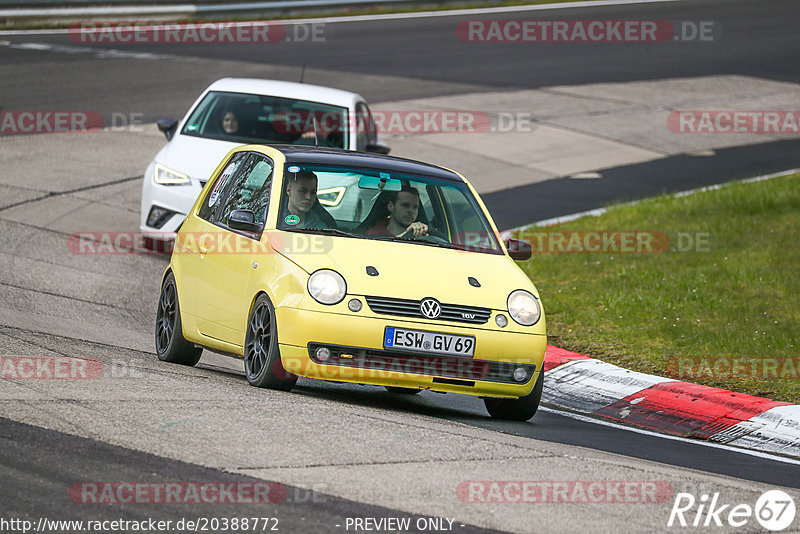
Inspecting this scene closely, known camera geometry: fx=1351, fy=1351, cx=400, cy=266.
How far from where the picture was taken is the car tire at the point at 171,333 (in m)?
9.57

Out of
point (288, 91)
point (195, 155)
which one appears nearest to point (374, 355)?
point (195, 155)

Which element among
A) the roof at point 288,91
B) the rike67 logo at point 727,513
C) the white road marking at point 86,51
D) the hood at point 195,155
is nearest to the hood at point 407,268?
the rike67 logo at point 727,513

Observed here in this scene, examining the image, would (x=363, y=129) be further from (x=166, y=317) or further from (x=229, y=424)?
(x=229, y=424)

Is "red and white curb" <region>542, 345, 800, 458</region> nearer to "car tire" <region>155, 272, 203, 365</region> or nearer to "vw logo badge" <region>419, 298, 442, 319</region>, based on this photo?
"vw logo badge" <region>419, 298, 442, 319</region>

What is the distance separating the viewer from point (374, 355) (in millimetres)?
7973

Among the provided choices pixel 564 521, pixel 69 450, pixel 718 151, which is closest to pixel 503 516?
pixel 564 521

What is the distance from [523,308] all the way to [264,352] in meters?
1.62

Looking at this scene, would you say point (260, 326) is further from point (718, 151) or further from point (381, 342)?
point (718, 151)

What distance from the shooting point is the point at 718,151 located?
23328 millimetres

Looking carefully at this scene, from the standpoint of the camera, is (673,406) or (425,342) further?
(673,406)

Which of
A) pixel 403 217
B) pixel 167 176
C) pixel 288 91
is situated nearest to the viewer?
pixel 403 217

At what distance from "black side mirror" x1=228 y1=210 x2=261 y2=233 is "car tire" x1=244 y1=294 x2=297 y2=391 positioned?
533 mm

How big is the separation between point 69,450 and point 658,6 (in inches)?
1330

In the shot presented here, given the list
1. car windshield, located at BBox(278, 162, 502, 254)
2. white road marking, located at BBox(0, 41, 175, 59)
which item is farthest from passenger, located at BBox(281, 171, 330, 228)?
white road marking, located at BBox(0, 41, 175, 59)
